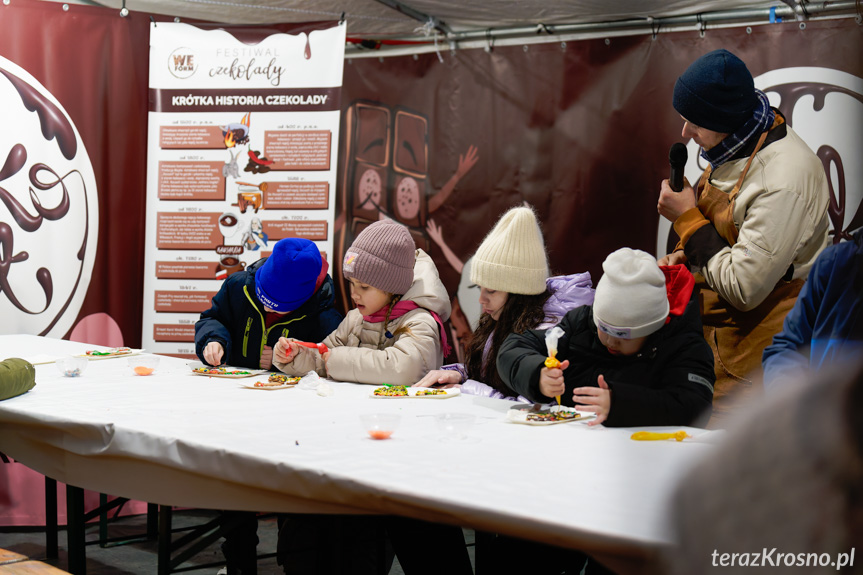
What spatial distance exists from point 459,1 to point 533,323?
191cm

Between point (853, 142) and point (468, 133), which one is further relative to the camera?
point (468, 133)

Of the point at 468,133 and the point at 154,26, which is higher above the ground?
the point at 154,26

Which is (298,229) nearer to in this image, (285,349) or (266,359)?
(266,359)

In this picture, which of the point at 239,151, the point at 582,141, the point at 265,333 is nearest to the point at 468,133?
the point at 582,141

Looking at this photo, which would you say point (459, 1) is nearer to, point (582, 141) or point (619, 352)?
point (582, 141)

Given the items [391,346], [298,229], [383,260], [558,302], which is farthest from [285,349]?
[298,229]

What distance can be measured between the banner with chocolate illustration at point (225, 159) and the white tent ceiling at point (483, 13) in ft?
0.79

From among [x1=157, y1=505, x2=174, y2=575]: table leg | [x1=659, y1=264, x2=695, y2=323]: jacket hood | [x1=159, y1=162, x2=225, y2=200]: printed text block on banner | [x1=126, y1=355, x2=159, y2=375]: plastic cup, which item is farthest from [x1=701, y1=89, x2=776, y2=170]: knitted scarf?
[x1=159, y1=162, x2=225, y2=200]: printed text block on banner

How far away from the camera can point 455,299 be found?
443 centimetres

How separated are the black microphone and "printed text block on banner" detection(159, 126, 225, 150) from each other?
8.05ft

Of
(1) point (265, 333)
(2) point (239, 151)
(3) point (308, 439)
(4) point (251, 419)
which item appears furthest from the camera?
(2) point (239, 151)

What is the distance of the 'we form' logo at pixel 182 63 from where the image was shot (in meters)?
4.23

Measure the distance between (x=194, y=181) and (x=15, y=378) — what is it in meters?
1.93

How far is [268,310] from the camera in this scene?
11.2 ft
